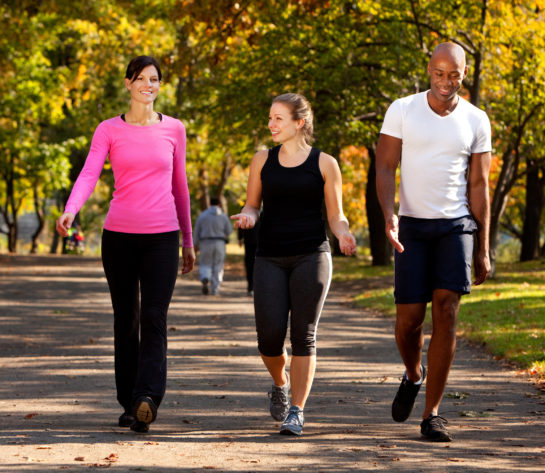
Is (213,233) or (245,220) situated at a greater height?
(245,220)

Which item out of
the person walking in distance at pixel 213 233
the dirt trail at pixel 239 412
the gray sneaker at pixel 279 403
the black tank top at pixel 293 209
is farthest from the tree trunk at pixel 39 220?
the black tank top at pixel 293 209

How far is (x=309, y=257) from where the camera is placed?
6586mm

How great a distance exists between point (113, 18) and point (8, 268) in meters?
8.96

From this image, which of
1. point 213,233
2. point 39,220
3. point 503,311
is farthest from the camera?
point 39,220

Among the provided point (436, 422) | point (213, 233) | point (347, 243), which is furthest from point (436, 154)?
point (213, 233)

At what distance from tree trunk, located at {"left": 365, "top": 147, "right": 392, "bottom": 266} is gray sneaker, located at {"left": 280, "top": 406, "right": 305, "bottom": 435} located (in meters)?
24.0

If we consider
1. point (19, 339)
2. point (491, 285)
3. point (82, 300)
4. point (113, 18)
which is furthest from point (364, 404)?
point (113, 18)

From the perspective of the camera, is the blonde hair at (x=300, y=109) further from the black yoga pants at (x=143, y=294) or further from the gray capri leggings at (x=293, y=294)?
the black yoga pants at (x=143, y=294)

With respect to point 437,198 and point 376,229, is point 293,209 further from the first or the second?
point 376,229

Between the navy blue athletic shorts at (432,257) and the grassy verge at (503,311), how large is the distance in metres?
3.15

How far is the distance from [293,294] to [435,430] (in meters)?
1.12

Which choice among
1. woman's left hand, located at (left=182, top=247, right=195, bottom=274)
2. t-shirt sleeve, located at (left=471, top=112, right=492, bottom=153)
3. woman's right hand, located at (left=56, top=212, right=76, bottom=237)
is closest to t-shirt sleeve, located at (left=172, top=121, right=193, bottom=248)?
woman's left hand, located at (left=182, top=247, right=195, bottom=274)

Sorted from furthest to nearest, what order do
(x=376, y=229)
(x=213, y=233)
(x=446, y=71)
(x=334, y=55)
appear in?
(x=376, y=229), (x=334, y=55), (x=213, y=233), (x=446, y=71)

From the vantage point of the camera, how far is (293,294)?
6625 millimetres
